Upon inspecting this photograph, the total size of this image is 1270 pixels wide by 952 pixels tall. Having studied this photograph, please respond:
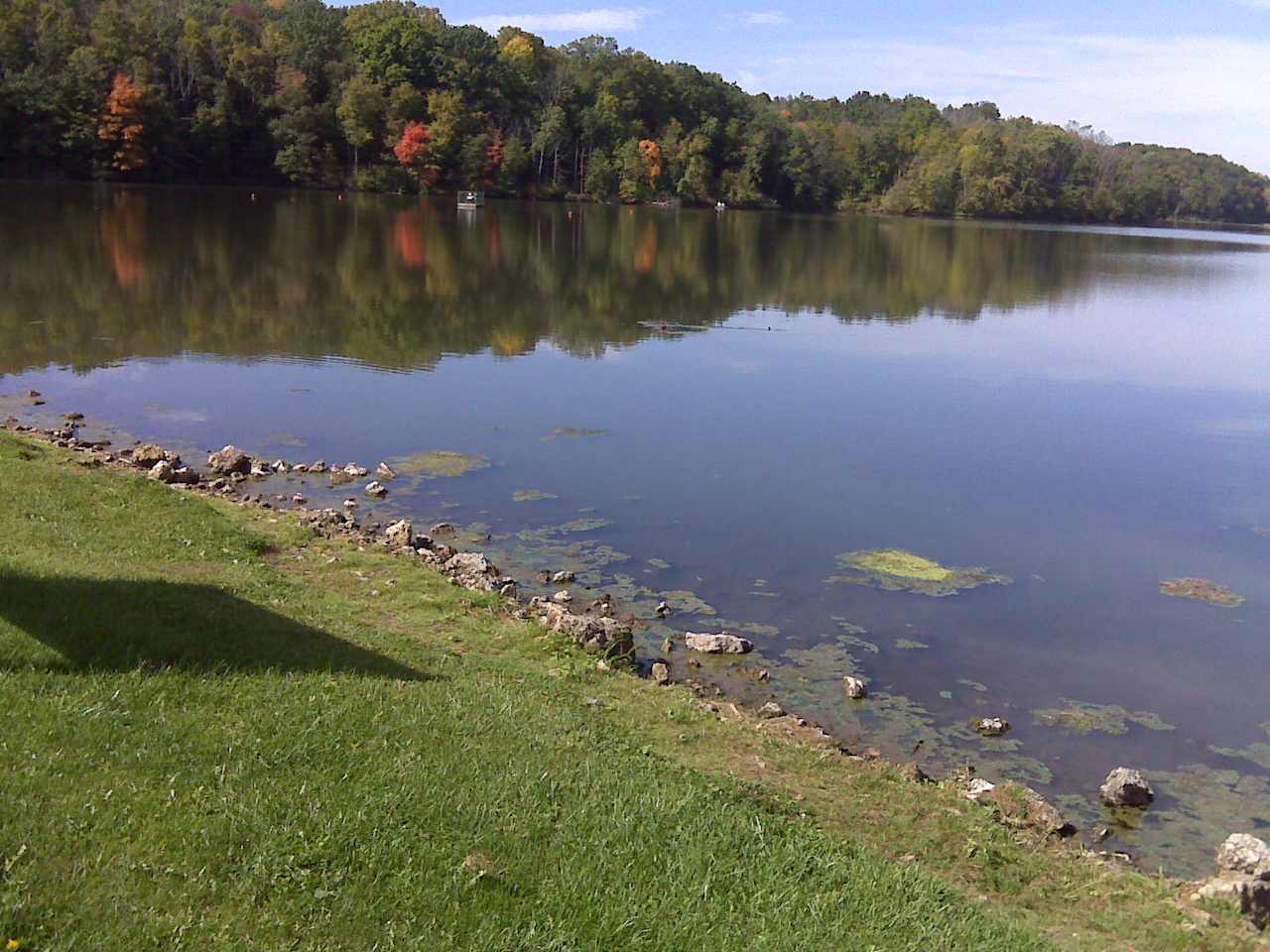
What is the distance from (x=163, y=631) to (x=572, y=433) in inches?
539

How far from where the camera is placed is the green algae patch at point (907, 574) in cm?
1512

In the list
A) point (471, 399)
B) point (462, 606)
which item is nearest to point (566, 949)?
point (462, 606)

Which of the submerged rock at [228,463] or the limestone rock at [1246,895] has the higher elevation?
the submerged rock at [228,463]

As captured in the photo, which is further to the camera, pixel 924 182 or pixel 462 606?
pixel 924 182

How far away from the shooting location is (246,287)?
3619cm

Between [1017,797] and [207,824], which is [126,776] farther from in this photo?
[1017,797]

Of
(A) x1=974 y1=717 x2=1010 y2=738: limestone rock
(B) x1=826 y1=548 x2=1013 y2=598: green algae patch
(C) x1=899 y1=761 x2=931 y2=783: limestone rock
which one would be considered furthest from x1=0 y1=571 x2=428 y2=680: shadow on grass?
(B) x1=826 y1=548 x2=1013 y2=598: green algae patch

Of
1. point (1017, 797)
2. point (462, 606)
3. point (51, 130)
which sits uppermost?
point (51, 130)

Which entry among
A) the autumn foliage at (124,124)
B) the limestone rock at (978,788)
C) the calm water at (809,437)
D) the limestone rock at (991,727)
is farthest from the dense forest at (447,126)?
the limestone rock at (978,788)

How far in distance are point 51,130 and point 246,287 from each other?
58765mm

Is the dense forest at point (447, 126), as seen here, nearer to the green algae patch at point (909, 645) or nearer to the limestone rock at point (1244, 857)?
the green algae patch at point (909, 645)

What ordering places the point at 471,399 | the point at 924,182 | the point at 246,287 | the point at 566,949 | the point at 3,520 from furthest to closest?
the point at 924,182
the point at 246,287
the point at 471,399
the point at 3,520
the point at 566,949

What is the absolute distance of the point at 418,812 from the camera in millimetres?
6566

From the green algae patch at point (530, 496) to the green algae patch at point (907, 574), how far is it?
4.75 m
